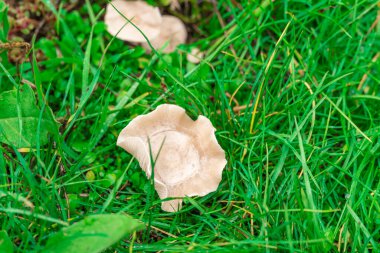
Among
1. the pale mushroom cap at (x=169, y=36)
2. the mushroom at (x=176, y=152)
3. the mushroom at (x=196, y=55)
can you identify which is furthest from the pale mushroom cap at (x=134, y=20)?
the mushroom at (x=176, y=152)

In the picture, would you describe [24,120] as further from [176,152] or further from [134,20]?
[134,20]

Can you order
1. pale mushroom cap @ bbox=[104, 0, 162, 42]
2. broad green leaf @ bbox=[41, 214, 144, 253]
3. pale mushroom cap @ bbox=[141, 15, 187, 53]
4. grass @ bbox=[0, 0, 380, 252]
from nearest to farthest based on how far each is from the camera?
broad green leaf @ bbox=[41, 214, 144, 253] < grass @ bbox=[0, 0, 380, 252] < pale mushroom cap @ bbox=[104, 0, 162, 42] < pale mushroom cap @ bbox=[141, 15, 187, 53]

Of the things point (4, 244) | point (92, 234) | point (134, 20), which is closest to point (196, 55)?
point (134, 20)

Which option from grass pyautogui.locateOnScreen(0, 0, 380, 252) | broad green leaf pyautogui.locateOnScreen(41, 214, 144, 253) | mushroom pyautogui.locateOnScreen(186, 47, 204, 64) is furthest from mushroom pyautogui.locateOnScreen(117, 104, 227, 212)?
mushroom pyautogui.locateOnScreen(186, 47, 204, 64)

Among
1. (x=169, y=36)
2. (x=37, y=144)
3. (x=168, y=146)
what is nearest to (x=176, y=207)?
(x=168, y=146)

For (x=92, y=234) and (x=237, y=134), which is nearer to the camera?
(x=92, y=234)

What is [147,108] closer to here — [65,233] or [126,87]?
[126,87]

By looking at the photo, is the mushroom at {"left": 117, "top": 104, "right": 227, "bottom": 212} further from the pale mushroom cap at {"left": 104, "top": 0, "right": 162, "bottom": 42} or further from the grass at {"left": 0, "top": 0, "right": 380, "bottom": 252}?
the pale mushroom cap at {"left": 104, "top": 0, "right": 162, "bottom": 42}
